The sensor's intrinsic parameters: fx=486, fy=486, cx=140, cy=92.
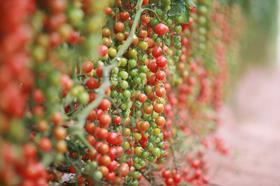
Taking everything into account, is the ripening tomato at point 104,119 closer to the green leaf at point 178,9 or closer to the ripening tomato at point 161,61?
the ripening tomato at point 161,61

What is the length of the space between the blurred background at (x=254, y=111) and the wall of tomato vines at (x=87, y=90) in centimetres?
100

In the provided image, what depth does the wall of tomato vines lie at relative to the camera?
158cm

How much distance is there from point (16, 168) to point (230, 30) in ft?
14.5

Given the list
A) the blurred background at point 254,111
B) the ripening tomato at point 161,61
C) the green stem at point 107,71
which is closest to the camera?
the green stem at point 107,71

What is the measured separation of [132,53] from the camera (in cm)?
252

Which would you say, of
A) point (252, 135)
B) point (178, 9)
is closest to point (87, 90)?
point (178, 9)

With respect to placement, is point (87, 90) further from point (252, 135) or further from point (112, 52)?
point (252, 135)

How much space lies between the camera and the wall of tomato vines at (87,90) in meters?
1.58

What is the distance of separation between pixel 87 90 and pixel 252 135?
15.2 ft

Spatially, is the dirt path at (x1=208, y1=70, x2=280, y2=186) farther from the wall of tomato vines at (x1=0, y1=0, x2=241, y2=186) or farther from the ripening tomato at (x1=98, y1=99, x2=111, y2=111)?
the ripening tomato at (x1=98, y1=99, x2=111, y2=111)

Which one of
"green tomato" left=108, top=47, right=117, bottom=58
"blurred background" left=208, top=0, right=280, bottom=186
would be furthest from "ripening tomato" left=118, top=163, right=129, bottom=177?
"blurred background" left=208, top=0, right=280, bottom=186

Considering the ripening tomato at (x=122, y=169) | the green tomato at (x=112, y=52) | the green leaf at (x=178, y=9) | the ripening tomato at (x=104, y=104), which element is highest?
the green leaf at (x=178, y=9)

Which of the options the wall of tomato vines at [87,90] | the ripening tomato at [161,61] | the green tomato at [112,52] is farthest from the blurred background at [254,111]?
the green tomato at [112,52]

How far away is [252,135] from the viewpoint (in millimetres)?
6488
